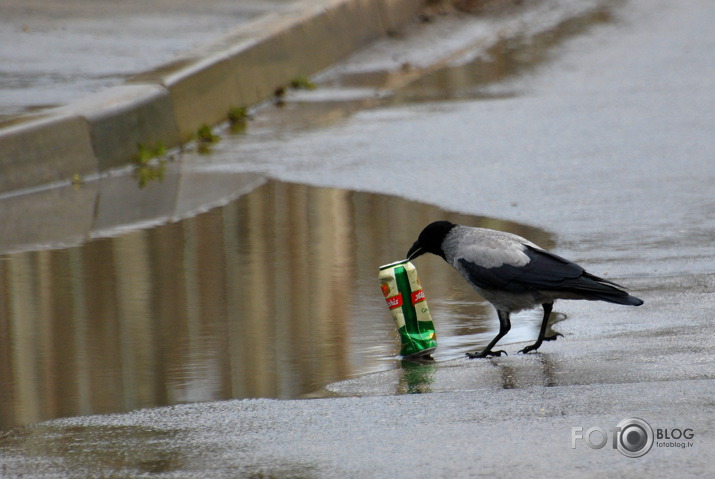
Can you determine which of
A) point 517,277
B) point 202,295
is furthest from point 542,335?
point 202,295

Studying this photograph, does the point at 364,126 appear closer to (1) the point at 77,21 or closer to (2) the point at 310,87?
(2) the point at 310,87

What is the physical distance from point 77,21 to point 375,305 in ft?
36.2

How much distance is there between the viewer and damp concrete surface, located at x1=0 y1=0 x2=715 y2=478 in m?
4.40

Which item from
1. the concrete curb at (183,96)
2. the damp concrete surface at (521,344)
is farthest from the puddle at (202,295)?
the concrete curb at (183,96)

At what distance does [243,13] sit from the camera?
17.5 m

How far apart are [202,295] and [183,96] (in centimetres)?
500

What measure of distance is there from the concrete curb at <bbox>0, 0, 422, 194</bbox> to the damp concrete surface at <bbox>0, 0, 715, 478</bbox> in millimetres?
432

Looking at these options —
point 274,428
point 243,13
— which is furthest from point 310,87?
point 274,428

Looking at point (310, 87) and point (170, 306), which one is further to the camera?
point (310, 87)

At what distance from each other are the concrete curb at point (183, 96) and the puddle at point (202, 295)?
0.34 m

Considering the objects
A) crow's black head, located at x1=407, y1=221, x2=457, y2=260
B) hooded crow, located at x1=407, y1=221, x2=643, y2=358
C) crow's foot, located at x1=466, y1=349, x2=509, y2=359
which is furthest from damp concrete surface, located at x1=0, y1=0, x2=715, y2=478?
crow's black head, located at x1=407, y1=221, x2=457, y2=260

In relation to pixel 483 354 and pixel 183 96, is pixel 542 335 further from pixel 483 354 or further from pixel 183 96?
pixel 183 96

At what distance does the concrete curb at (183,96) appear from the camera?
973cm

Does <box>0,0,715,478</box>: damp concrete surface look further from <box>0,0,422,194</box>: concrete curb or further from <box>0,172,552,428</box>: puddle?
<box>0,0,422,194</box>: concrete curb
